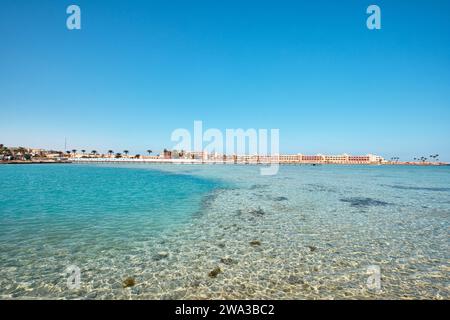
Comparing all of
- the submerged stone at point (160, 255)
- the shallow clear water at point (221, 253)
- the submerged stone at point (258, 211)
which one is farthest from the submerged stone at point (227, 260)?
the submerged stone at point (258, 211)

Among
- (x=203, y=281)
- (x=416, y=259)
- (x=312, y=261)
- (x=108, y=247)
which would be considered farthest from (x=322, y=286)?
(x=108, y=247)

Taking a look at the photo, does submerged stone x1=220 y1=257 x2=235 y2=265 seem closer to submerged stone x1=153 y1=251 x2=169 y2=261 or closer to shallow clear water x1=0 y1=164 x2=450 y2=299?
shallow clear water x1=0 y1=164 x2=450 y2=299

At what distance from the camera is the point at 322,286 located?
6.02 metres

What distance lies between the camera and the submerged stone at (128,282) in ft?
19.6

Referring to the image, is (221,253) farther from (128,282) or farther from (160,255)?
(128,282)

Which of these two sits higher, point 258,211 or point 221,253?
point 221,253

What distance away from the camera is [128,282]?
20.0ft

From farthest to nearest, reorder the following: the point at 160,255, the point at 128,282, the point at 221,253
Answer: the point at 221,253
the point at 160,255
the point at 128,282

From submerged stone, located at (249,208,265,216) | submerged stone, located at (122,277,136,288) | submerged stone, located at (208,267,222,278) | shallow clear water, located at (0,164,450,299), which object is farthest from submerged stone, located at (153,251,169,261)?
submerged stone, located at (249,208,265,216)

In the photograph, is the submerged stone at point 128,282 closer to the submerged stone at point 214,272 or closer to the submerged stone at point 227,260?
the submerged stone at point 214,272

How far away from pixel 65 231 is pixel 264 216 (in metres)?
10.1

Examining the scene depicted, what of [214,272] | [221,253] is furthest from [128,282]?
[221,253]

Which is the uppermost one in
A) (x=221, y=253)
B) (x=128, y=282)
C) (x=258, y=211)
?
(x=128, y=282)
